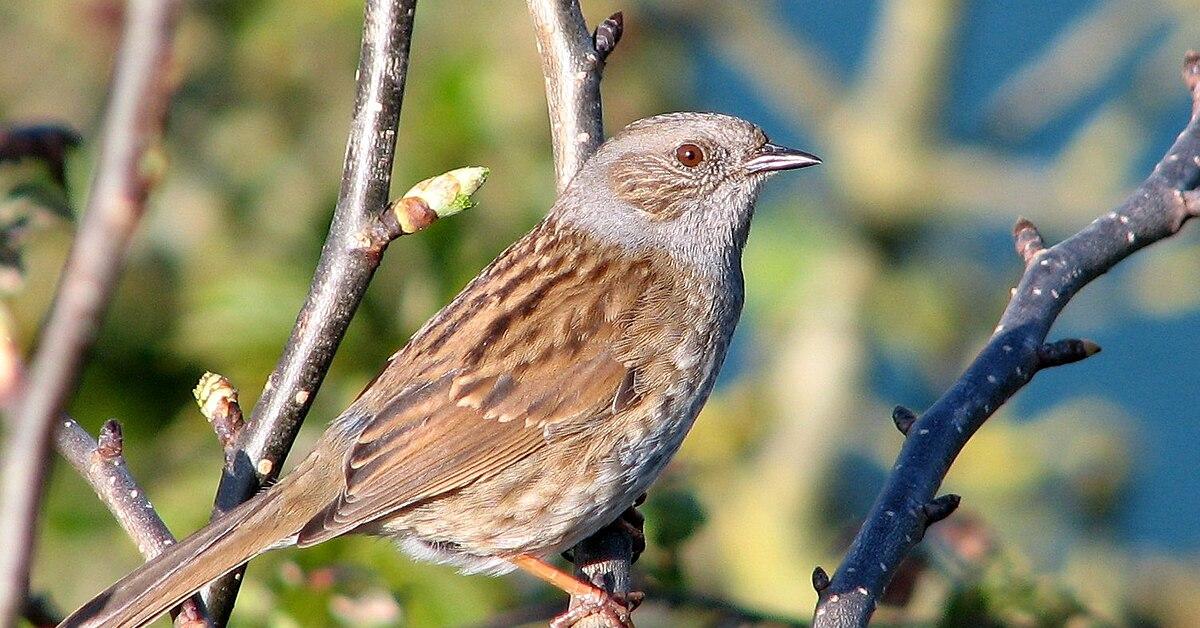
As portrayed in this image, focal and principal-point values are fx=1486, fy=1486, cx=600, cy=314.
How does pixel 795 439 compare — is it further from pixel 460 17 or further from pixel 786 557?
pixel 460 17

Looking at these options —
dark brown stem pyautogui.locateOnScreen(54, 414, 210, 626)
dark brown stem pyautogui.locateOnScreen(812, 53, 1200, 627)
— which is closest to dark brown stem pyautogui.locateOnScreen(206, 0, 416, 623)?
dark brown stem pyautogui.locateOnScreen(54, 414, 210, 626)

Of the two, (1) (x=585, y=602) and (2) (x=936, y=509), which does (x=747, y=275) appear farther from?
(2) (x=936, y=509)

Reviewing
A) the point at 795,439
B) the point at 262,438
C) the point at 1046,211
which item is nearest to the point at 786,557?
the point at 795,439

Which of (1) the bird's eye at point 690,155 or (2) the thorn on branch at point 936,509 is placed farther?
(1) the bird's eye at point 690,155

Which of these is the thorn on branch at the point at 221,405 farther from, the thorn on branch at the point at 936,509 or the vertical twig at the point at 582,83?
the thorn on branch at the point at 936,509

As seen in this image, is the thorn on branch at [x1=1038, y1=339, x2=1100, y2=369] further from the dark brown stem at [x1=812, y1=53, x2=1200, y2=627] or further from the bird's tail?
the bird's tail

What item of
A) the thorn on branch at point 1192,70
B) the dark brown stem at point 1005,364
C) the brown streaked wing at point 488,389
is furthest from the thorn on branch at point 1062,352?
the brown streaked wing at point 488,389
